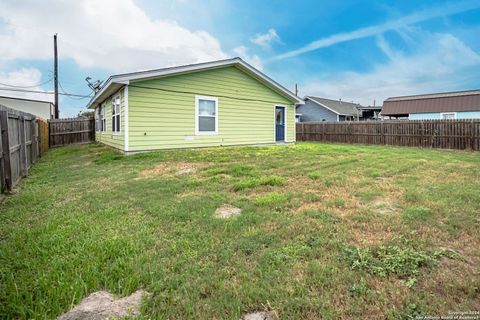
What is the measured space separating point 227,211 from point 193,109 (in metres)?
8.42

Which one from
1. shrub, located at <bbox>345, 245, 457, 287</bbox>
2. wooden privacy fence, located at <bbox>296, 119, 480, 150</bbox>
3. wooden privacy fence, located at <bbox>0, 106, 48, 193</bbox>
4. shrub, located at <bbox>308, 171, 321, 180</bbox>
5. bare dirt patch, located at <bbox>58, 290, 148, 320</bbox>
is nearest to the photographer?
bare dirt patch, located at <bbox>58, 290, 148, 320</bbox>

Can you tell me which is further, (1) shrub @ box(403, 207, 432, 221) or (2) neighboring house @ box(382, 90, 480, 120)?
(2) neighboring house @ box(382, 90, 480, 120)

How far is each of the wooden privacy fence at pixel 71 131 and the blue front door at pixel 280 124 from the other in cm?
1286

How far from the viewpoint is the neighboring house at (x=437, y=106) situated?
2239cm

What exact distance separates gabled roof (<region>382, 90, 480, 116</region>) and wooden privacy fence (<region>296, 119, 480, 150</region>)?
10333 mm

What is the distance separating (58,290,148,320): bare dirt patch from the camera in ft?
6.06

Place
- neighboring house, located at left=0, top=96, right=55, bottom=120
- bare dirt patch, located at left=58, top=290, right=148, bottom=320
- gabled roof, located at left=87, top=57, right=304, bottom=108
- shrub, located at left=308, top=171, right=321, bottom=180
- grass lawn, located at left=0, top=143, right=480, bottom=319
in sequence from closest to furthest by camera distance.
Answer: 1. bare dirt patch, located at left=58, top=290, right=148, bottom=320
2. grass lawn, located at left=0, top=143, right=480, bottom=319
3. shrub, located at left=308, top=171, right=321, bottom=180
4. gabled roof, located at left=87, top=57, right=304, bottom=108
5. neighboring house, located at left=0, top=96, right=55, bottom=120

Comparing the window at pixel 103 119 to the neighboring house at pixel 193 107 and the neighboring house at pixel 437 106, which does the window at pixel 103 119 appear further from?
the neighboring house at pixel 437 106

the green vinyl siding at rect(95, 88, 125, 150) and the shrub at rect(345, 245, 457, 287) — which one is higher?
the green vinyl siding at rect(95, 88, 125, 150)

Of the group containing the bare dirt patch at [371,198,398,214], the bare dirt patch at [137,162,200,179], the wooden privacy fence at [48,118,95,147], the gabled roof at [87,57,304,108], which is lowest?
the bare dirt patch at [371,198,398,214]

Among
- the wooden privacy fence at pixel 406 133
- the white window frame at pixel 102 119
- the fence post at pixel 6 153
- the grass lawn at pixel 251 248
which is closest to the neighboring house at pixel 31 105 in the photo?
the white window frame at pixel 102 119

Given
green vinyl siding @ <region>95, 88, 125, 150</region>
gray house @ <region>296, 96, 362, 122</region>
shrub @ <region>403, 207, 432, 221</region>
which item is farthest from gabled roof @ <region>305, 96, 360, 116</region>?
shrub @ <region>403, 207, 432, 221</region>

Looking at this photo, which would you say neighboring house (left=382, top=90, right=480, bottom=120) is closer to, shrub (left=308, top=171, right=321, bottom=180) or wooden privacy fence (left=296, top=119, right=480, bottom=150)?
wooden privacy fence (left=296, top=119, right=480, bottom=150)

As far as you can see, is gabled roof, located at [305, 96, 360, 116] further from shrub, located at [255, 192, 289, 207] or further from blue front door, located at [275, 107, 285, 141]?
shrub, located at [255, 192, 289, 207]
